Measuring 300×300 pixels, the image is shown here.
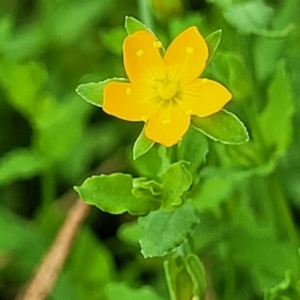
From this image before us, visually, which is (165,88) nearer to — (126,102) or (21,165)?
(126,102)

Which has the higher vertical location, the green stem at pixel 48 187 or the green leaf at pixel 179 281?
the green leaf at pixel 179 281

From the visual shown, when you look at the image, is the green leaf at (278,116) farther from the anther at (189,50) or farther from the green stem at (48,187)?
the green stem at (48,187)

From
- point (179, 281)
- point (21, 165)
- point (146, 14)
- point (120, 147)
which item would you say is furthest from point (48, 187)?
point (179, 281)

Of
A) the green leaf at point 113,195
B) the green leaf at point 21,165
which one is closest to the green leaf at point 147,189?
the green leaf at point 113,195

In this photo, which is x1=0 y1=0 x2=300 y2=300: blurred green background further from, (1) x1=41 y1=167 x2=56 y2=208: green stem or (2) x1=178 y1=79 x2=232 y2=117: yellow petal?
(2) x1=178 y1=79 x2=232 y2=117: yellow petal

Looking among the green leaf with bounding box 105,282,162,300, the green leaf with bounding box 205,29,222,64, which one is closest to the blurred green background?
the green leaf with bounding box 105,282,162,300

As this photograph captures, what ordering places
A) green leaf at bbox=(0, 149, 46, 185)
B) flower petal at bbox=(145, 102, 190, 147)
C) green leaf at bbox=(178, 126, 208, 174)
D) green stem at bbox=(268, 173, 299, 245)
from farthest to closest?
green leaf at bbox=(0, 149, 46, 185) < green stem at bbox=(268, 173, 299, 245) < green leaf at bbox=(178, 126, 208, 174) < flower petal at bbox=(145, 102, 190, 147)

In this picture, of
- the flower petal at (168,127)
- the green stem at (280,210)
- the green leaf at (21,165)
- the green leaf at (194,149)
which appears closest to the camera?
the flower petal at (168,127)

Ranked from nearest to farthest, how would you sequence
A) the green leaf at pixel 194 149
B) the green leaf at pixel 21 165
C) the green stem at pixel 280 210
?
the green leaf at pixel 194 149
the green stem at pixel 280 210
the green leaf at pixel 21 165
